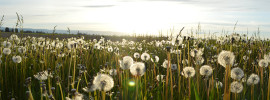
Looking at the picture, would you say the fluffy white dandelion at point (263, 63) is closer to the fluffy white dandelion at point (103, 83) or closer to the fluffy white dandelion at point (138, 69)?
the fluffy white dandelion at point (138, 69)

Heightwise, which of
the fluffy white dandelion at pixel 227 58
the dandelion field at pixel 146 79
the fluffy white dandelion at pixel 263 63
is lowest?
the dandelion field at pixel 146 79

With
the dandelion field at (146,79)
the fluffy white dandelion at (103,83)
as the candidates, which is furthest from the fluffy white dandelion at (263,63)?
the fluffy white dandelion at (103,83)

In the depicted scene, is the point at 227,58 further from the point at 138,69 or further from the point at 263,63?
the point at 263,63

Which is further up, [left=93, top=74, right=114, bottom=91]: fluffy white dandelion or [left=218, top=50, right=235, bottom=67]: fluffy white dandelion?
[left=218, top=50, right=235, bottom=67]: fluffy white dandelion

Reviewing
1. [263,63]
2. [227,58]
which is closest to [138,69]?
[227,58]

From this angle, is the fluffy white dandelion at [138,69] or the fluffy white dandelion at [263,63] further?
the fluffy white dandelion at [263,63]

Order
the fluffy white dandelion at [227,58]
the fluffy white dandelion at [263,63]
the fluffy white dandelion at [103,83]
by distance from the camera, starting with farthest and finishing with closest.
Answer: the fluffy white dandelion at [263,63] → the fluffy white dandelion at [227,58] → the fluffy white dandelion at [103,83]

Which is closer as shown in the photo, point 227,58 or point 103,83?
point 103,83

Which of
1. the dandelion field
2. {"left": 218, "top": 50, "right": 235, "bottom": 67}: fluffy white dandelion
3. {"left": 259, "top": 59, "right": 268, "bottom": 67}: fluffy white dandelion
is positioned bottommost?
the dandelion field

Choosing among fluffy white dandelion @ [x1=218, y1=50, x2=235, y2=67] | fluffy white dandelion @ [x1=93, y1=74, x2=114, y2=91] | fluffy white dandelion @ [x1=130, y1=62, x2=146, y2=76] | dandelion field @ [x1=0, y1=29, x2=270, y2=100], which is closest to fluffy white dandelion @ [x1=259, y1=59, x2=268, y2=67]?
dandelion field @ [x1=0, y1=29, x2=270, y2=100]

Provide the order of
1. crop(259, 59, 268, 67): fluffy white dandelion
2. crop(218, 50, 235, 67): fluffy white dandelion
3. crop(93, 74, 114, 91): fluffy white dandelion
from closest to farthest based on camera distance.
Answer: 1. crop(93, 74, 114, 91): fluffy white dandelion
2. crop(218, 50, 235, 67): fluffy white dandelion
3. crop(259, 59, 268, 67): fluffy white dandelion

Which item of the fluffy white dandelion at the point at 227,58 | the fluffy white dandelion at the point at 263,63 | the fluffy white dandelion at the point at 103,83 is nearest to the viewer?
the fluffy white dandelion at the point at 103,83

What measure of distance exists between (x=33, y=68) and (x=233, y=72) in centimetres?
341

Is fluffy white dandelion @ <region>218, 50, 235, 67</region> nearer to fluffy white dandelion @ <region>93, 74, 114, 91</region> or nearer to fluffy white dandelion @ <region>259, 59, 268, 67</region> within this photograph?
fluffy white dandelion @ <region>259, 59, 268, 67</region>
